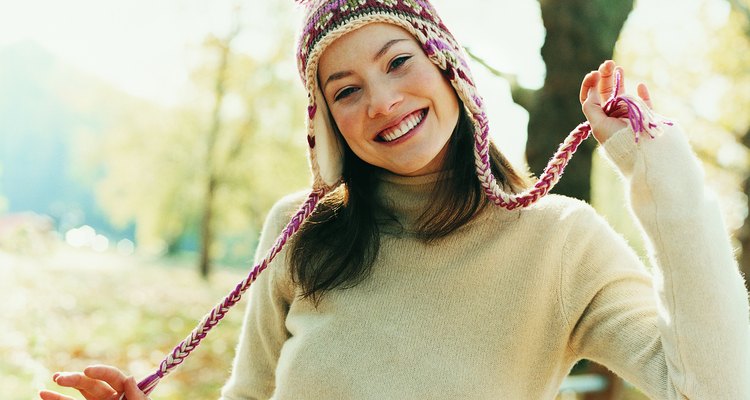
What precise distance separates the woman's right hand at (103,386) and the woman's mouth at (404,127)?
0.85 m

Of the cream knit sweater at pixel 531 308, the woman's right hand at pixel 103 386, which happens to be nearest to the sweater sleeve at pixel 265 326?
the cream knit sweater at pixel 531 308

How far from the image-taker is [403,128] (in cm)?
176

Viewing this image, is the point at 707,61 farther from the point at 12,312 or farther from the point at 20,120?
the point at 20,120

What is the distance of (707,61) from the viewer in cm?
958

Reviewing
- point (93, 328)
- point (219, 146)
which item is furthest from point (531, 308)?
point (219, 146)

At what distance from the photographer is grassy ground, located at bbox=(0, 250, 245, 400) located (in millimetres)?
5910

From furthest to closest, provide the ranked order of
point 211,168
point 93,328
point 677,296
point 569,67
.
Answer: point 211,168 < point 93,328 < point 569,67 < point 677,296

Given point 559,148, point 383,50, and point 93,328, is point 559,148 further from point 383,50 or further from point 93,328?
point 93,328

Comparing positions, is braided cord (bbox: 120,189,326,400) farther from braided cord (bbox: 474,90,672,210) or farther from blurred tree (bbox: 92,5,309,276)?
blurred tree (bbox: 92,5,309,276)

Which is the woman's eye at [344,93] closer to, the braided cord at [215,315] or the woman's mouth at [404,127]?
the woman's mouth at [404,127]

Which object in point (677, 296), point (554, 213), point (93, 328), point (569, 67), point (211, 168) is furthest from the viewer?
point (211, 168)

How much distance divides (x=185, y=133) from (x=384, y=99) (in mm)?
14981

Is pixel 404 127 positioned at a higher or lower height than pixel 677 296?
higher

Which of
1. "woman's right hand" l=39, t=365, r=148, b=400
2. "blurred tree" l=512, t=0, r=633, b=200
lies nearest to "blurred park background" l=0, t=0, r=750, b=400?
"blurred tree" l=512, t=0, r=633, b=200
